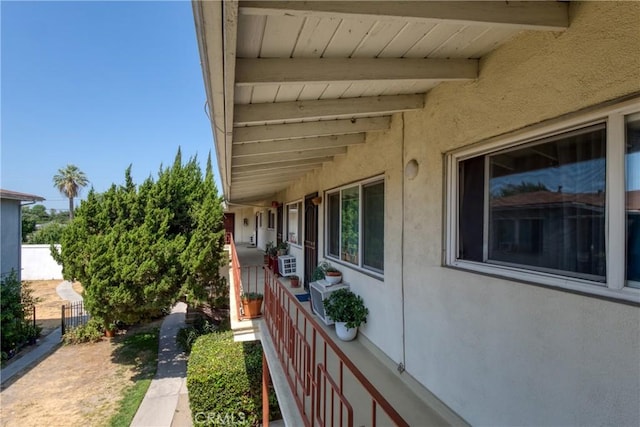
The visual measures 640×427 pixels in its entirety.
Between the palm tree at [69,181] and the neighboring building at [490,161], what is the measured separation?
44.3m

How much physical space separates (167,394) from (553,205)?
838 centimetres

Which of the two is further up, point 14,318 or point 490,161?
point 490,161

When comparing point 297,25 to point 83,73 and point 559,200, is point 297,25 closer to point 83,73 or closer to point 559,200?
point 559,200

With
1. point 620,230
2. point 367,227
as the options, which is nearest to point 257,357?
point 367,227

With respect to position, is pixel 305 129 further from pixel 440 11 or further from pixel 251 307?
pixel 251 307

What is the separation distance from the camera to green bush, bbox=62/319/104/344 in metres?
9.85

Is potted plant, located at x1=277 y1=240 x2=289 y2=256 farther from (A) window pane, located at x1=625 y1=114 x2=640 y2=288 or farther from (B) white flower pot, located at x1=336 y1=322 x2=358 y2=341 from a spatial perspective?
(A) window pane, located at x1=625 y1=114 x2=640 y2=288

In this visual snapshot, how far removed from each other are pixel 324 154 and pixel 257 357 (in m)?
4.64

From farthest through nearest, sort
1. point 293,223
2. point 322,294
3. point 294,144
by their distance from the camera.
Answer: point 293,223
point 322,294
point 294,144

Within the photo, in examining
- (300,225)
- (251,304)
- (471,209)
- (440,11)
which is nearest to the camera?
(440,11)

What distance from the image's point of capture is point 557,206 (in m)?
1.88

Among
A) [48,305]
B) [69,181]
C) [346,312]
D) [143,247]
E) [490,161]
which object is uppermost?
[69,181]

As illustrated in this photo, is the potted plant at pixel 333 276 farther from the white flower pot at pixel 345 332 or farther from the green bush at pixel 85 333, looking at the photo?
the green bush at pixel 85 333

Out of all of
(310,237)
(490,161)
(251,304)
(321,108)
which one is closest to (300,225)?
(310,237)
